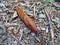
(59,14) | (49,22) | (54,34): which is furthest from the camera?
(59,14)

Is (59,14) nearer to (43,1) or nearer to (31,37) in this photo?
(43,1)

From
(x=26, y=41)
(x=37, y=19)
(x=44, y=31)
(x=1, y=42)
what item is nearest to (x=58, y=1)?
(x=37, y=19)

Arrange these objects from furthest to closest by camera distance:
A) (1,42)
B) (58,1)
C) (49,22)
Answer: (58,1) < (49,22) < (1,42)

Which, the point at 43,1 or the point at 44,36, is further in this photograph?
the point at 43,1

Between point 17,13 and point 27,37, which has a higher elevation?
point 17,13

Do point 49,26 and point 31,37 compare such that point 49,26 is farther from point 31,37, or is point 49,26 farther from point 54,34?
point 31,37

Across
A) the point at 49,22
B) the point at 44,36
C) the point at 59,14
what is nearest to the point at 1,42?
the point at 44,36
